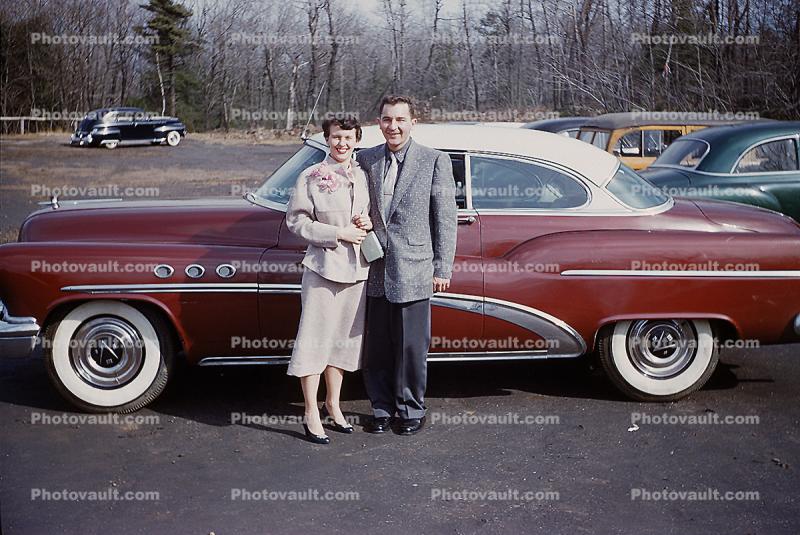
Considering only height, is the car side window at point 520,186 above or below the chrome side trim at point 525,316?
above

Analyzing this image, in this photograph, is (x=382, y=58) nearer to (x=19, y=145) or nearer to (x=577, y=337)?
(x=19, y=145)

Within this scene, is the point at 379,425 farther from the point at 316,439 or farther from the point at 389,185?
the point at 389,185

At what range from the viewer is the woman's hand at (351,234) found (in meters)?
4.58

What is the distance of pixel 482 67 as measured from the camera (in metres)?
21.8

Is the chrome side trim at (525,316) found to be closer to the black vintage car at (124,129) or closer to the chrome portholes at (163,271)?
the chrome portholes at (163,271)

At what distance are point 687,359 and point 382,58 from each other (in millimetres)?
17060

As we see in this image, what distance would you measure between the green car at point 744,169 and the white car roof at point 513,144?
10.5 feet

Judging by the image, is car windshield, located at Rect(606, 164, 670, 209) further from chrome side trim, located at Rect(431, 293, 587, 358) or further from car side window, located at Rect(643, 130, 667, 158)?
car side window, located at Rect(643, 130, 667, 158)

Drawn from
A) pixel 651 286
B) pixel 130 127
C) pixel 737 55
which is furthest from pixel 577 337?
pixel 130 127

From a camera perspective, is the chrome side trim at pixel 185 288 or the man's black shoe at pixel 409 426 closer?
the man's black shoe at pixel 409 426

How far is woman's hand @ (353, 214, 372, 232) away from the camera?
463 centimetres

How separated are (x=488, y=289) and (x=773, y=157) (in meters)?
4.96

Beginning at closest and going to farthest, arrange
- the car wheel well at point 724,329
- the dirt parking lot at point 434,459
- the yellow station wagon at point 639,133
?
1. the dirt parking lot at point 434,459
2. the car wheel well at point 724,329
3. the yellow station wagon at point 639,133

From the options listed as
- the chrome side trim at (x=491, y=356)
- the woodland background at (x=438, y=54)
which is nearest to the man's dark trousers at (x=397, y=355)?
the chrome side trim at (x=491, y=356)
